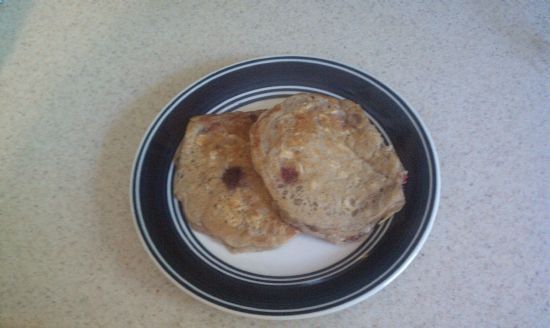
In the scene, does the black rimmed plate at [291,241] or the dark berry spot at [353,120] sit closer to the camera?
the black rimmed plate at [291,241]

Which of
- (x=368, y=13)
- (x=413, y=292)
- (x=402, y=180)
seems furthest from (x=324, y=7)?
(x=413, y=292)

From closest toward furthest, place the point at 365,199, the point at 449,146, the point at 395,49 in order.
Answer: the point at 365,199
the point at 449,146
the point at 395,49

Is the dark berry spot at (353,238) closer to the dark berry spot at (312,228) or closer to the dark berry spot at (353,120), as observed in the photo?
the dark berry spot at (312,228)

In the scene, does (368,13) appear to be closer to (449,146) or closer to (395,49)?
(395,49)

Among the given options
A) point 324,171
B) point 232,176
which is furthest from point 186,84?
point 324,171

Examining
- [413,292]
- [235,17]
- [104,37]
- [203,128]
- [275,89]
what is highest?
[235,17]

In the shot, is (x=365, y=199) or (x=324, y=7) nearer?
(x=365, y=199)

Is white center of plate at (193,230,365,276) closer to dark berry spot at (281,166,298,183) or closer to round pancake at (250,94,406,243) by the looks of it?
round pancake at (250,94,406,243)

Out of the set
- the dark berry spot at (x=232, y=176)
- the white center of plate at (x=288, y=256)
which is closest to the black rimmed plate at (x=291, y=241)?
the white center of plate at (x=288, y=256)

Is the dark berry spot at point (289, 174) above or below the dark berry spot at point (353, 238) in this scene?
above
